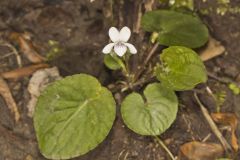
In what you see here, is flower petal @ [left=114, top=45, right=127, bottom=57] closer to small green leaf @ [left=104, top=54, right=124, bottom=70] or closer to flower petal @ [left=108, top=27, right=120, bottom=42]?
flower petal @ [left=108, top=27, right=120, bottom=42]

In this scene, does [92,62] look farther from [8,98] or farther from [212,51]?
[212,51]

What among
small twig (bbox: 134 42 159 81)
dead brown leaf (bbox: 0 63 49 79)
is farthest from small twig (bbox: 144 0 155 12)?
dead brown leaf (bbox: 0 63 49 79)

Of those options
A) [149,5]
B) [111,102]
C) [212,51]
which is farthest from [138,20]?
[111,102]

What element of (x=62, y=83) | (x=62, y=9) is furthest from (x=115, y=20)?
(x=62, y=83)

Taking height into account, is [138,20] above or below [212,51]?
above

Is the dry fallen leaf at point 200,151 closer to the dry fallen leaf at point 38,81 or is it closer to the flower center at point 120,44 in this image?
the flower center at point 120,44

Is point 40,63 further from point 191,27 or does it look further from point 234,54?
point 234,54
